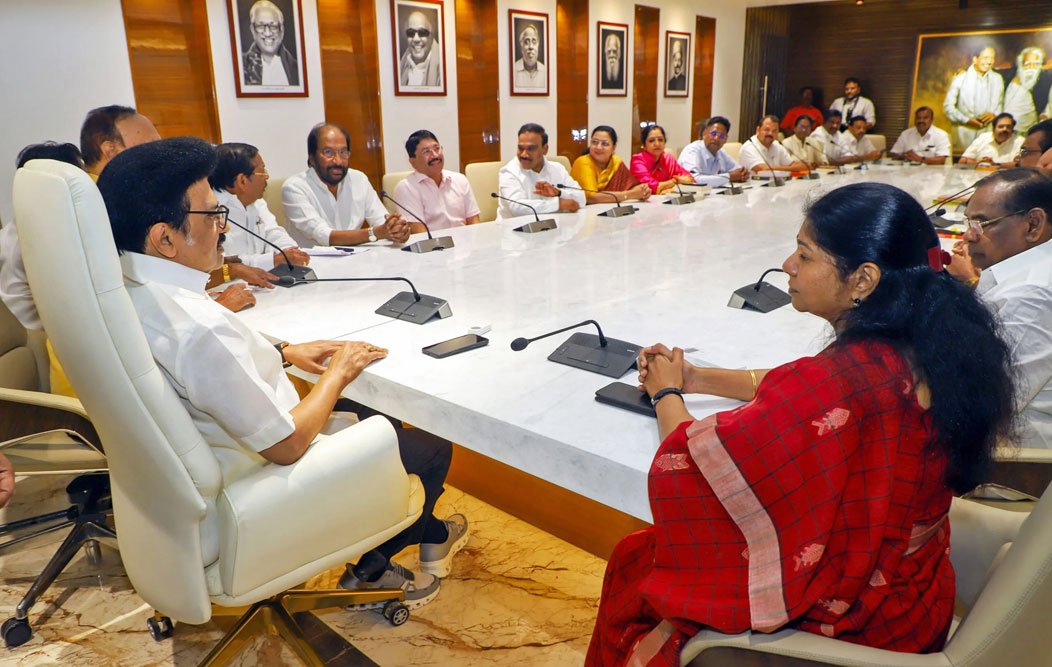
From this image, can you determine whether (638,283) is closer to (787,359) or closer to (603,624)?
(787,359)

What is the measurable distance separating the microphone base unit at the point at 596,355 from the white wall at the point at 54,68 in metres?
3.74

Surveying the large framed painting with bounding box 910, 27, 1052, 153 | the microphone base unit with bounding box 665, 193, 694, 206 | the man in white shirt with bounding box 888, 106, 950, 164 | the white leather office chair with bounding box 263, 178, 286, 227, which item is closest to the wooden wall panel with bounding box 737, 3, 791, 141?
the large framed painting with bounding box 910, 27, 1052, 153

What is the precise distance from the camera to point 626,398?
4.39 ft

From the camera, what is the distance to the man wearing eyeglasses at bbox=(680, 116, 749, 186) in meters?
5.80

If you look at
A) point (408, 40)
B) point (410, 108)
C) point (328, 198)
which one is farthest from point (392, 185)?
point (408, 40)

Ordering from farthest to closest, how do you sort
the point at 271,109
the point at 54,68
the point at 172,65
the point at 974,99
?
the point at 974,99 → the point at 271,109 → the point at 172,65 → the point at 54,68

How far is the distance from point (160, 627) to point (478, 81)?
18.2 ft

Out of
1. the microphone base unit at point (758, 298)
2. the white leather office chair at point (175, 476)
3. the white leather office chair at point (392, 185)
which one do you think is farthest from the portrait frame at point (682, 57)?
the white leather office chair at point (175, 476)

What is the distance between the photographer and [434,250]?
9.61 feet

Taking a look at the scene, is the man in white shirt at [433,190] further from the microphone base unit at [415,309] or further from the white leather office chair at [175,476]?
the white leather office chair at [175,476]

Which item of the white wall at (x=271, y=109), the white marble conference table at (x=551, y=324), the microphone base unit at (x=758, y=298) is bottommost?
the white marble conference table at (x=551, y=324)

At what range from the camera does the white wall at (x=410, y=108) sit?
5500 mm

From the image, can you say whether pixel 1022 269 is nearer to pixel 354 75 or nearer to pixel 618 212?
pixel 618 212

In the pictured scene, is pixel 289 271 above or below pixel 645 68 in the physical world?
below
